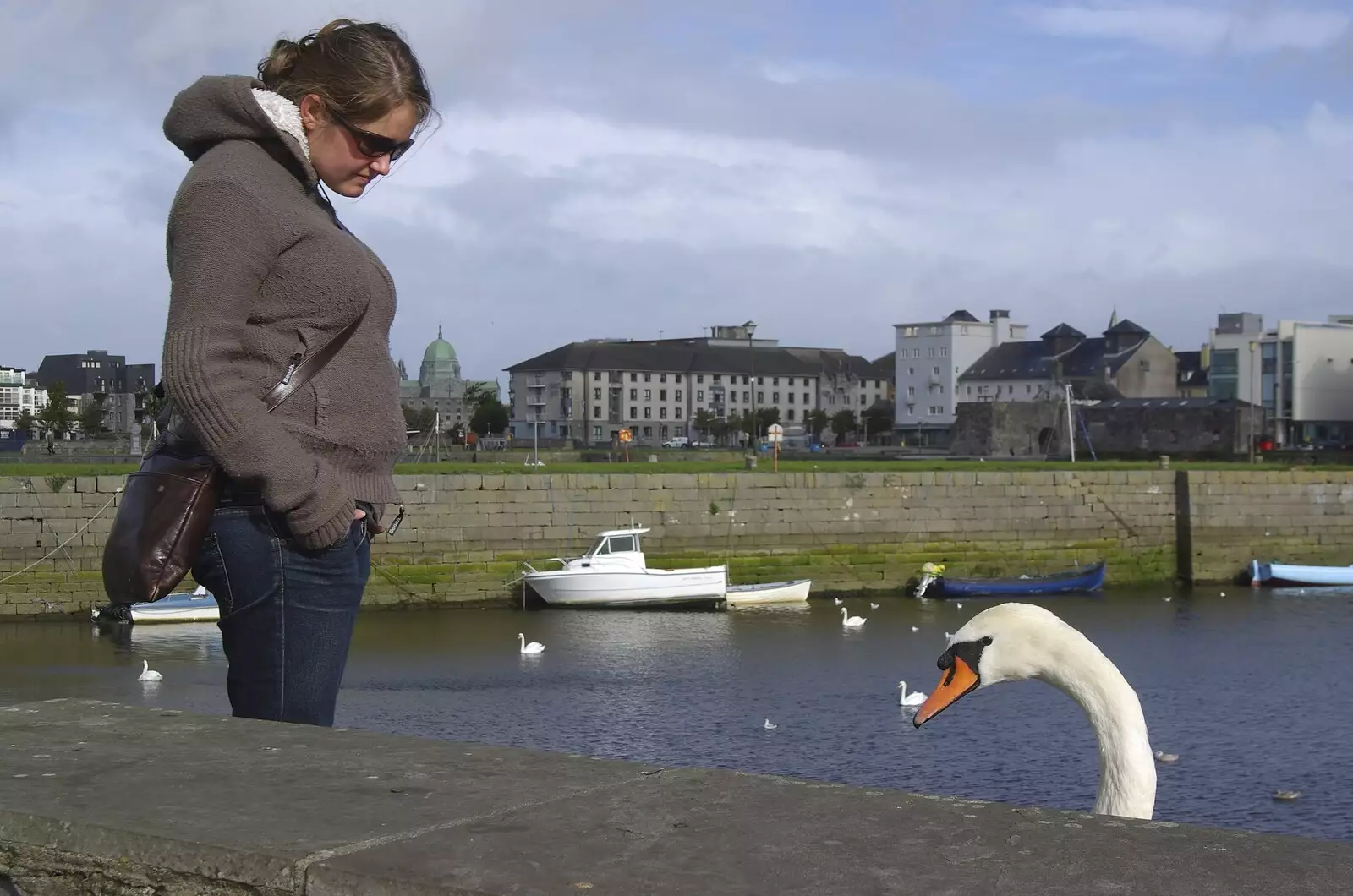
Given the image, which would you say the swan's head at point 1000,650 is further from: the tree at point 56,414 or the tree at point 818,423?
the tree at point 818,423

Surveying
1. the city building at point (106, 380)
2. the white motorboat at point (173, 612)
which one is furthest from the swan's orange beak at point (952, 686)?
the city building at point (106, 380)

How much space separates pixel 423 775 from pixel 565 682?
17.8m

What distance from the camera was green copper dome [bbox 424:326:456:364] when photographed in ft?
587

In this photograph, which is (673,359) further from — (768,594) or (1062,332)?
(768,594)

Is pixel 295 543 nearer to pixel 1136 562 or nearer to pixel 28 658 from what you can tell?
pixel 28 658

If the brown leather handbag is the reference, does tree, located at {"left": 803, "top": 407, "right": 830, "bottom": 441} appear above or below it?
above

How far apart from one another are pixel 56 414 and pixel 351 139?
73033 millimetres

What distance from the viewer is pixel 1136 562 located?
3319 cm

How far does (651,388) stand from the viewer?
13350cm

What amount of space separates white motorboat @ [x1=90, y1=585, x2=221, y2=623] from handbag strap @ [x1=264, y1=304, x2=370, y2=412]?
72.9 ft

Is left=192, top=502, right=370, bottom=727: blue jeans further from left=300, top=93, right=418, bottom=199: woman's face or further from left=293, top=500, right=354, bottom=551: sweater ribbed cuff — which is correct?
left=300, top=93, right=418, bottom=199: woman's face

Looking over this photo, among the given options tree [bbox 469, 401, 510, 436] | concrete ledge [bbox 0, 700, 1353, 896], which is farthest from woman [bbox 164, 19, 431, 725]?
tree [bbox 469, 401, 510, 436]

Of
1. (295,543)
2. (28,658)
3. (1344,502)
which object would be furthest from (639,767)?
(1344,502)

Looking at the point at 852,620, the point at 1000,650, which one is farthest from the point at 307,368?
the point at 852,620
